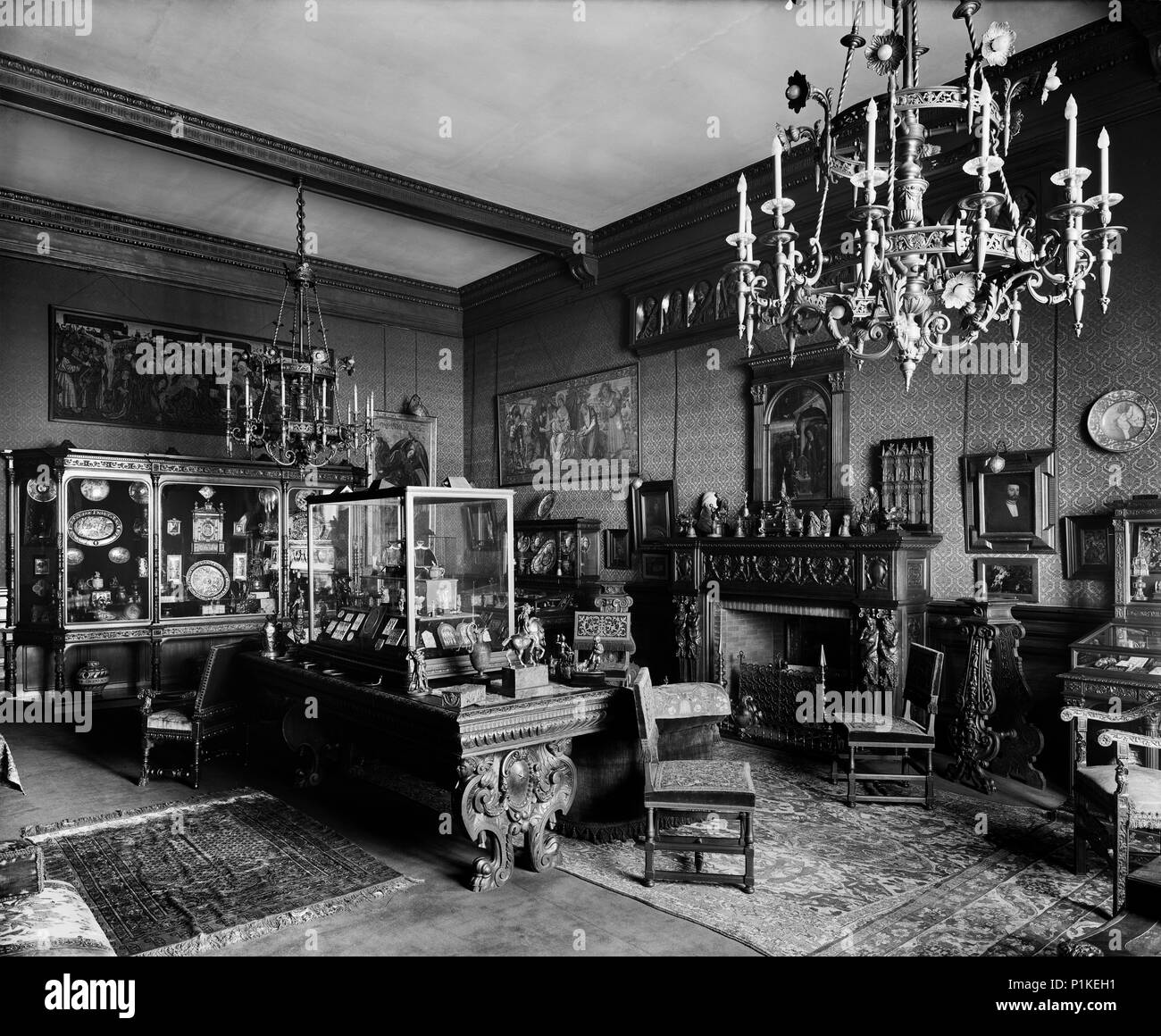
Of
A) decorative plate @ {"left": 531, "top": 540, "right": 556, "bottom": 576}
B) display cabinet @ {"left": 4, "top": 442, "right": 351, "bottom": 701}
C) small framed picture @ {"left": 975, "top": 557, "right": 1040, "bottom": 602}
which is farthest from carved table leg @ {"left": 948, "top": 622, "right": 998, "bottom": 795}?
display cabinet @ {"left": 4, "top": 442, "right": 351, "bottom": 701}

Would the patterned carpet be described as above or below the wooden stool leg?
below

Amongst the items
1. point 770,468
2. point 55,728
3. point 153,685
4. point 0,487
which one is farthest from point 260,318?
point 770,468

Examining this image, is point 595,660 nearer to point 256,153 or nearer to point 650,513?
point 650,513

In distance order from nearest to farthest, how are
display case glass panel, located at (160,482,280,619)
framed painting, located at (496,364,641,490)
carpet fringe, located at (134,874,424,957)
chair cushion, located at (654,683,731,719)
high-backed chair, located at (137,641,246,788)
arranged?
carpet fringe, located at (134,874,424,957) < chair cushion, located at (654,683,731,719) < high-backed chair, located at (137,641,246,788) < display case glass panel, located at (160,482,280,619) < framed painting, located at (496,364,641,490)

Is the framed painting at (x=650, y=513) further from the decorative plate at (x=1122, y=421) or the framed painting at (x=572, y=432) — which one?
the decorative plate at (x=1122, y=421)

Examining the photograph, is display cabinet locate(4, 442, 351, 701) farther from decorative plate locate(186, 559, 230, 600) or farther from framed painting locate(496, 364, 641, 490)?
framed painting locate(496, 364, 641, 490)

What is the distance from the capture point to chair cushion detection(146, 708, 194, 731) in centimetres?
628

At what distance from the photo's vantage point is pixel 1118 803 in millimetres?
3994

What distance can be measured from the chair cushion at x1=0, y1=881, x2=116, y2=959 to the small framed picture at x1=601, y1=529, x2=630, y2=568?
23.0ft

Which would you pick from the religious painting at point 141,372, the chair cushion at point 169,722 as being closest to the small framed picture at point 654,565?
the religious painting at point 141,372

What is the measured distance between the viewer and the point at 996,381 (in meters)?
6.61

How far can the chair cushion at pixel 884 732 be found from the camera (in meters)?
5.64

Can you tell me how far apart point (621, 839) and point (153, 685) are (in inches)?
246

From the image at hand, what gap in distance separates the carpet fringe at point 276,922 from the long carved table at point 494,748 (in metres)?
0.49
